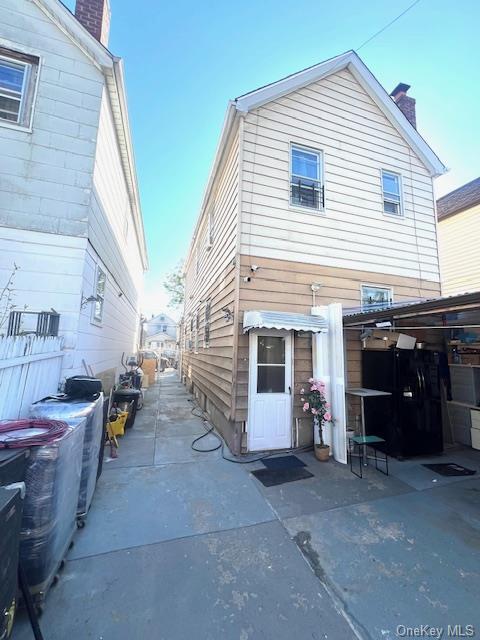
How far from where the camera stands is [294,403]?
5.27 meters

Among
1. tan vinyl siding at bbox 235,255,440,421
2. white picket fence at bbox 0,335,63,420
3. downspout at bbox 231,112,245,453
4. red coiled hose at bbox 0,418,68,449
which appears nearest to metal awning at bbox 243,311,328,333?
downspout at bbox 231,112,245,453

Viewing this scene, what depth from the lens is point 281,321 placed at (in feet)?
15.5

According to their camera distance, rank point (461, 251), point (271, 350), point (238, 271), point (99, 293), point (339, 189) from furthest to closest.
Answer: point (461, 251)
point (339, 189)
point (99, 293)
point (271, 350)
point (238, 271)

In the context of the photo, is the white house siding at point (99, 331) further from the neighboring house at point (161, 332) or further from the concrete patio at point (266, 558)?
the neighboring house at point (161, 332)

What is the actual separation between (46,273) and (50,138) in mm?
2309

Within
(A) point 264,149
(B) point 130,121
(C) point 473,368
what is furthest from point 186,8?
(C) point 473,368

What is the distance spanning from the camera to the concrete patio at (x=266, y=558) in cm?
192

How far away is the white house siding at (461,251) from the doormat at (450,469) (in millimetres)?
7259

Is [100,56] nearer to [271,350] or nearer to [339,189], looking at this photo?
[339,189]

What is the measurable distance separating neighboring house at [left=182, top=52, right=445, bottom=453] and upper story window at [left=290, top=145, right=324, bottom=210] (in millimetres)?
26

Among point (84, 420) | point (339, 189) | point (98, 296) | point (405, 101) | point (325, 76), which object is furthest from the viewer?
point (405, 101)

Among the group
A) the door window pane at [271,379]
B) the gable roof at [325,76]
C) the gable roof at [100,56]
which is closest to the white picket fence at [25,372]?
the door window pane at [271,379]

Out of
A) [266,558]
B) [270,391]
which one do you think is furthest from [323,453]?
[266,558]

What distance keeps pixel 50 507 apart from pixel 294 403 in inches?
162
